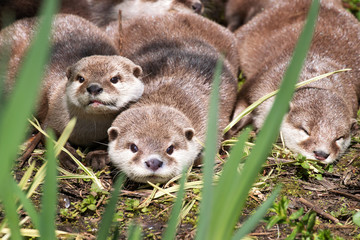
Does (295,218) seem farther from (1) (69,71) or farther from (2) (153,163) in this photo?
(1) (69,71)

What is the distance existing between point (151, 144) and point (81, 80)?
737 mm

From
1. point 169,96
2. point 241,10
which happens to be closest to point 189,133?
point 169,96

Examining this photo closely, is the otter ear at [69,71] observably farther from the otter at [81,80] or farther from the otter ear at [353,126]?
the otter ear at [353,126]

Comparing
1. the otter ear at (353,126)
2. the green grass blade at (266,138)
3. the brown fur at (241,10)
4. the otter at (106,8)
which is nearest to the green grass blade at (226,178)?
the green grass blade at (266,138)

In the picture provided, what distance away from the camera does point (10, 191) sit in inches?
47.3

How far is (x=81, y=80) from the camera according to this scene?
3.55m

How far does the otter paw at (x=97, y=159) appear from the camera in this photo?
11.8 feet

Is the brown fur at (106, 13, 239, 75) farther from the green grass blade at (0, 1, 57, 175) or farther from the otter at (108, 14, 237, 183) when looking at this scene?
the green grass blade at (0, 1, 57, 175)

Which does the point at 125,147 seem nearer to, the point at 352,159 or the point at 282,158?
the point at 282,158

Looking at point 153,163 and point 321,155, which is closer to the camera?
point 153,163

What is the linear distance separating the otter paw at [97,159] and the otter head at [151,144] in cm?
23

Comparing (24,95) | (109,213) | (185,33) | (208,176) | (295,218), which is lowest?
(185,33)

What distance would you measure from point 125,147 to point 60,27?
164 centimetres

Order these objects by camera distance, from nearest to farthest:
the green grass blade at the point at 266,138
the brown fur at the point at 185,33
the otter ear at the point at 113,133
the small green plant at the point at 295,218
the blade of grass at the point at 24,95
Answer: the blade of grass at the point at 24,95
the green grass blade at the point at 266,138
the small green plant at the point at 295,218
the otter ear at the point at 113,133
the brown fur at the point at 185,33
